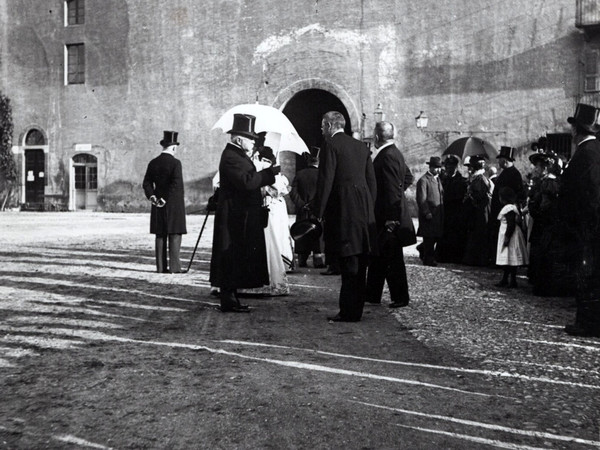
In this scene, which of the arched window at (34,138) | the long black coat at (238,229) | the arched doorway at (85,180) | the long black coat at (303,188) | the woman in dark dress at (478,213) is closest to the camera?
the long black coat at (238,229)

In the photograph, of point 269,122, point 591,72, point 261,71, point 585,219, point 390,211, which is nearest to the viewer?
point 585,219

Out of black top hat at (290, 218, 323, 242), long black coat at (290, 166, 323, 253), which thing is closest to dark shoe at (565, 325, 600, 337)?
black top hat at (290, 218, 323, 242)

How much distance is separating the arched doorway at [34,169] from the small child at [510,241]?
27981mm

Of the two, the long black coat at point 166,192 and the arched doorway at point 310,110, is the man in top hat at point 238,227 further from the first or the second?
the arched doorway at point 310,110

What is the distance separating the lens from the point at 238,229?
25.1ft

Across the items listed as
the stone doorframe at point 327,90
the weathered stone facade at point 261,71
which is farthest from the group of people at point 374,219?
the stone doorframe at point 327,90

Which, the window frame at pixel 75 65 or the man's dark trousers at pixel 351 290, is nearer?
the man's dark trousers at pixel 351 290

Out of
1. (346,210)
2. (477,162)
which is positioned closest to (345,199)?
(346,210)

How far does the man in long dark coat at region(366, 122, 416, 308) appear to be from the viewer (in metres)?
7.86

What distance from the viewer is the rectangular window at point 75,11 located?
34.0 metres

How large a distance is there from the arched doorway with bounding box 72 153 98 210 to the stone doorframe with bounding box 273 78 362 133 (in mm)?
9156

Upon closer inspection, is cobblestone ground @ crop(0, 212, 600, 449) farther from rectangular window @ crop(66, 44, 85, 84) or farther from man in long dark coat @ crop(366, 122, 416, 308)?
rectangular window @ crop(66, 44, 85, 84)

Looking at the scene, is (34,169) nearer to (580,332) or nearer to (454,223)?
(454,223)

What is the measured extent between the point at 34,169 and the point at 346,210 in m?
30.1
